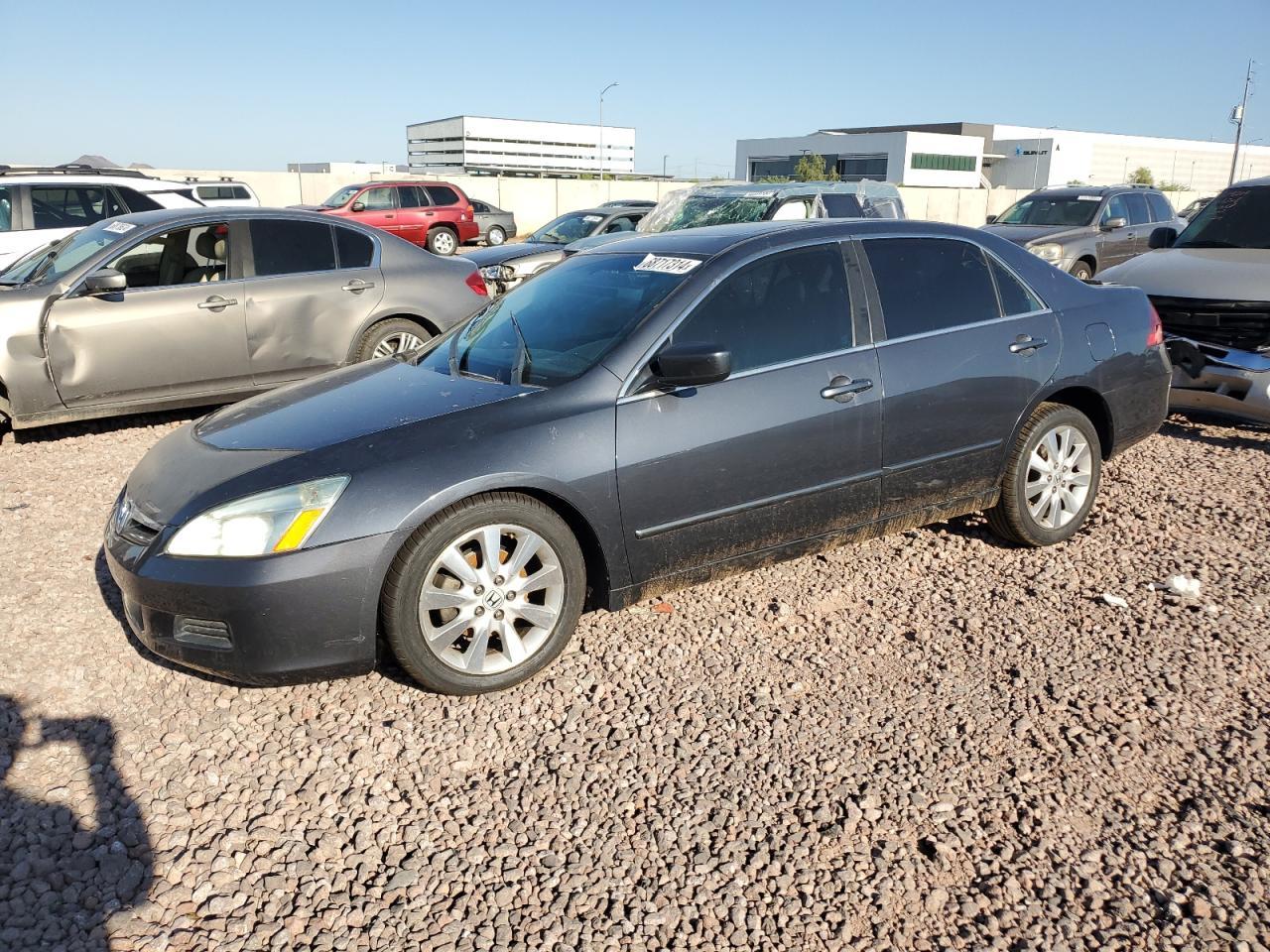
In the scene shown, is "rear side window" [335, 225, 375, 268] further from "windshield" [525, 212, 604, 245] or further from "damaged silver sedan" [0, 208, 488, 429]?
"windshield" [525, 212, 604, 245]

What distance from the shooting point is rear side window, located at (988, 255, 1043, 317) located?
465cm

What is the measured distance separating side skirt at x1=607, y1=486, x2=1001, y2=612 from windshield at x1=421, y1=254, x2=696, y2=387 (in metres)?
0.89

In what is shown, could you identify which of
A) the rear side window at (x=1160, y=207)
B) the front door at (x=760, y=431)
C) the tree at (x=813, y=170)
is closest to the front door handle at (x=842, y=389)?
the front door at (x=760, y=431)

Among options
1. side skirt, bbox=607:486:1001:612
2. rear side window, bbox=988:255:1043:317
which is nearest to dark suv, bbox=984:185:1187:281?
rear side window, bbox=988:255:1043:317

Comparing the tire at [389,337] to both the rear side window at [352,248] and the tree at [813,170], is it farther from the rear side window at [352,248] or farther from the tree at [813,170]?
the tree at [813,170]

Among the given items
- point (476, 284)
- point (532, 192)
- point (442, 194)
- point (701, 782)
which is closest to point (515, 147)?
point (532, 192)

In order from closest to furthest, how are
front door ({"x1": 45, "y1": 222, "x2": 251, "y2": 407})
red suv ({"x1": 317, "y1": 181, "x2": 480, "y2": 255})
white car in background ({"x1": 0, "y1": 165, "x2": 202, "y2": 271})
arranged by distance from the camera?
1. front door ({"x1": 45, "y1": 222, "x2": 251, "y2": 407})
2. white car in background ({"x1": 0, "y1": 165, "x2": 202, "y2": 271})
3. red suv ({"x1": 317, "y1": 181, "x2": 480, "y2": 255})

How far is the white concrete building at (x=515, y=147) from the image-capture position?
130875mm

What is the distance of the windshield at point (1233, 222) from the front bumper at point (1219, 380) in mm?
1585

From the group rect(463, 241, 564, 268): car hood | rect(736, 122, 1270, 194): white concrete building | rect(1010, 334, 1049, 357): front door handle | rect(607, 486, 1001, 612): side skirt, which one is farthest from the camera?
rect(736, 122, 1270, 194): white concrete building

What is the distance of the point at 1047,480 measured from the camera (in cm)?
474

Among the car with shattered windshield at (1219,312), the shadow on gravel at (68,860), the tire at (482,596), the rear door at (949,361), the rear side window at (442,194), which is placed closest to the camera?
the shadow on gravel at (68,860)

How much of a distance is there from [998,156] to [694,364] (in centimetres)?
11191

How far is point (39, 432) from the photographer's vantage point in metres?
7.03
